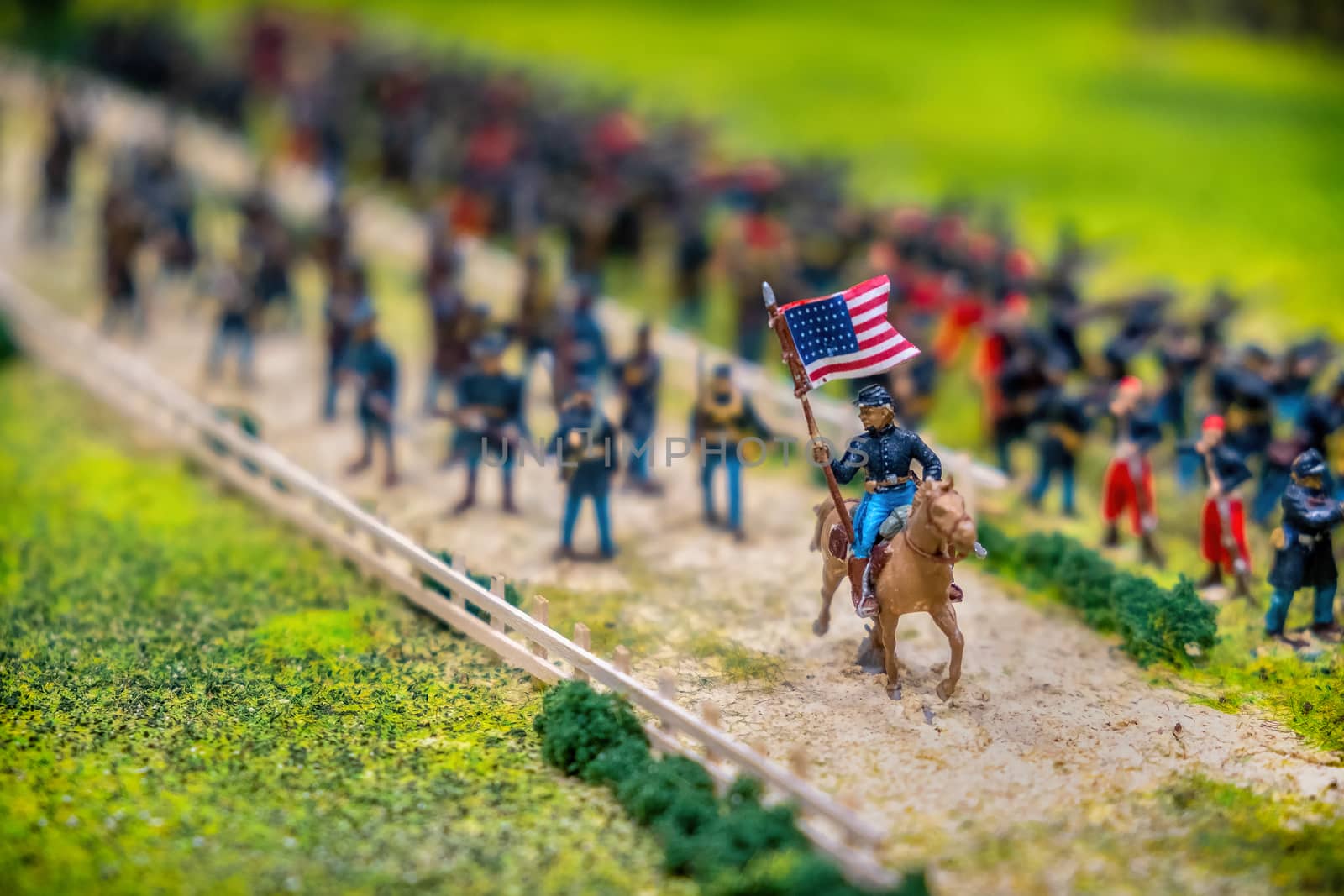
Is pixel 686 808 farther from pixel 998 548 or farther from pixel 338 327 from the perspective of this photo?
pixel 338 327

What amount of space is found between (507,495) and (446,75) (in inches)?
646

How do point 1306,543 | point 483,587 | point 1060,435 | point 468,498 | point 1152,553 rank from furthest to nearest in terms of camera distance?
point 468,498
point 1060,435
point 1152,553
point 483,587
point 1306,543

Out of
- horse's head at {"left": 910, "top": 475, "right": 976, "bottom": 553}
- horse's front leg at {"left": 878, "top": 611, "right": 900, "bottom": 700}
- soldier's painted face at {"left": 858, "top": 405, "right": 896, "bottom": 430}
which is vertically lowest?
horse's front leg at {"left": 878, "top": 611, "right": 900, "bottom": 700}

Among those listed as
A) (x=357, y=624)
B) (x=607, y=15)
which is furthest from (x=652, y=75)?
(x=357, y=624)

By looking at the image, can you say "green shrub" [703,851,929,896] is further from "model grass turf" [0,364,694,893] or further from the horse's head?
the horse's head

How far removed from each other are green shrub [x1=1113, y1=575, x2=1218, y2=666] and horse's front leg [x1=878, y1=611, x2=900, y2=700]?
234cm

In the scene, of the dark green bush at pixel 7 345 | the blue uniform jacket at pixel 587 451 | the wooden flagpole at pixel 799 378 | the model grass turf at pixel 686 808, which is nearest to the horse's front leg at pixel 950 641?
the wooden flagpole at pixel 799 378

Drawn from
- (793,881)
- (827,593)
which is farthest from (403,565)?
(793,881)

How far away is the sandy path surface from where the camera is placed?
36.1 ft

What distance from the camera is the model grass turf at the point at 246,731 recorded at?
398 inches

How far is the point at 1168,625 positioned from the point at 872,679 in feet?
9.17

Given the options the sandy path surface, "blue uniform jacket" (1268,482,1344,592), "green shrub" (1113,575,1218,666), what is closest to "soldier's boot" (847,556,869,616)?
the sandy path surface

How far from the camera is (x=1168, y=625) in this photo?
12742 millimetres

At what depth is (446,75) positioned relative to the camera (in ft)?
97.1
